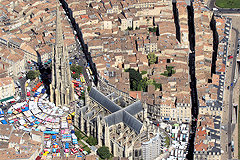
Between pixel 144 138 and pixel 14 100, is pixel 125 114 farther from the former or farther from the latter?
pixel 14 100

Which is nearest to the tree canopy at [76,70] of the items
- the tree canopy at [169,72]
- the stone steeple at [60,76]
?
the stone steeple at [60,76]

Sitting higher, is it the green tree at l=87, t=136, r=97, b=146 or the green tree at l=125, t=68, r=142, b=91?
the green tree at l=125, t=68, r=142, b=91

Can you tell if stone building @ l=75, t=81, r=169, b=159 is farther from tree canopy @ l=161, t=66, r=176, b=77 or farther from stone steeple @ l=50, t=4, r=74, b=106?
tree canopy @ l=161, t=66, r=176, b=77

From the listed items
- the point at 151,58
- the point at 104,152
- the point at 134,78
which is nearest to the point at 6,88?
the point at 134,78

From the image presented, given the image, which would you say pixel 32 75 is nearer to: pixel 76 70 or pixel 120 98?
pixel 76 70

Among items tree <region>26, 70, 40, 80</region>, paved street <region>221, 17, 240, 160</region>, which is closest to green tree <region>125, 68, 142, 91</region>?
paved street <region>221, 17, 240, 160</region>

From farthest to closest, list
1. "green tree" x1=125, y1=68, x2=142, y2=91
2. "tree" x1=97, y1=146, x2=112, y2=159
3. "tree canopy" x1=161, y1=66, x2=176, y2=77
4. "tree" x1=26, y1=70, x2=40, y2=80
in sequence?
"tree" x1=26, y1=70, x2=40, y2=80, "tree canopy" x1=161, y1=66, x2=176, y2=77, "green tree" x1=125, y1=68, x2=142, y2=91, "tree" x1=97, y1=146, x2=112, y2=159

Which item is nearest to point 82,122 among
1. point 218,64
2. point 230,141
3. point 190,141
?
point 190,141
